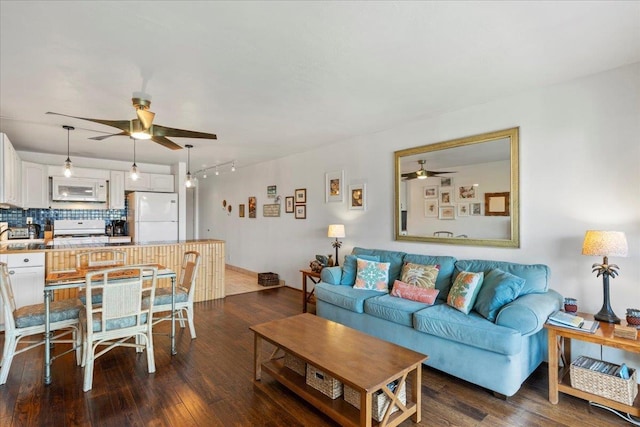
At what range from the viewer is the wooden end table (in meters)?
2.04

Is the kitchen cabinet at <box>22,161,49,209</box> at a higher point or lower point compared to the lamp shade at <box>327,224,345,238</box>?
higher

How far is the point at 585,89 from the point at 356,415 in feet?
10.3

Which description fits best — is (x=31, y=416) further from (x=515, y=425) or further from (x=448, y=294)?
(x=448, y=294)

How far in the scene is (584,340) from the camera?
7.09ft

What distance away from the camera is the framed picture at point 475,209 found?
10.9 feet

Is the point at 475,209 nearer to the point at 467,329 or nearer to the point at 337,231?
the point at 467,329

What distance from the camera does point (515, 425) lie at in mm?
2031

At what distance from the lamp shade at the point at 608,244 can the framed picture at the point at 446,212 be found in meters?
1.29

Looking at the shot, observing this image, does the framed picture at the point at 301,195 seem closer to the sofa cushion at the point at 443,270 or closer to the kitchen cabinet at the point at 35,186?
the sofa cushion at the point at 443,270

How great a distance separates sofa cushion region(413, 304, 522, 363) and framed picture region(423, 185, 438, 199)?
1.35m

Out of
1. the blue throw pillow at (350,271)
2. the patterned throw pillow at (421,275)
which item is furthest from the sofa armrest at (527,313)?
the blue throw pillow at (350,271)

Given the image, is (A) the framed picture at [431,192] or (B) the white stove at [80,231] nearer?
(A) the framed picture at [431,192]

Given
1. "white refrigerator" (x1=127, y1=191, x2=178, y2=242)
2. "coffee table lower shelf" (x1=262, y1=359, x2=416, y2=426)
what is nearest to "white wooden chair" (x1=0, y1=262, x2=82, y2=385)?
"coffee table lower shelf" (x1=262, y1=359, x2=416, y2=426)

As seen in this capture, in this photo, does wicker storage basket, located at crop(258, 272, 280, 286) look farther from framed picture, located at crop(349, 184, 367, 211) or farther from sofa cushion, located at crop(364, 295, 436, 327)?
sofa cushion, located at crop(364, 295, 436, 327)
